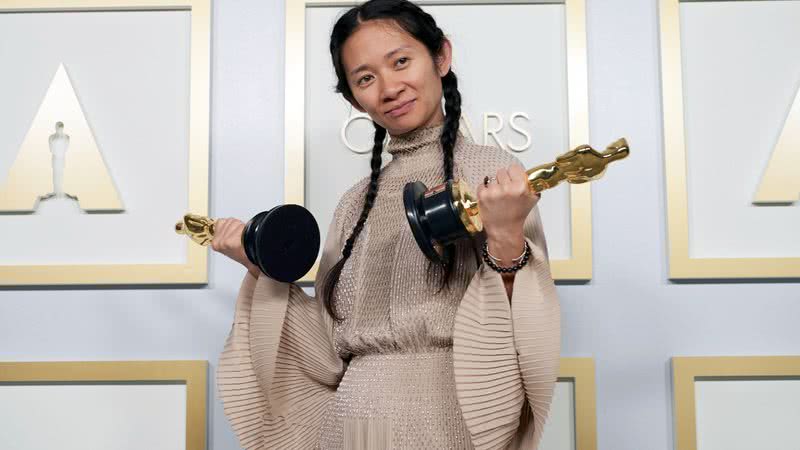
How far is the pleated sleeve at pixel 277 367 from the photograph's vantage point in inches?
41.6

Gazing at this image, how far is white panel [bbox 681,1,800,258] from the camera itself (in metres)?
1.44

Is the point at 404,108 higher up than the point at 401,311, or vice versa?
the point at 404,108

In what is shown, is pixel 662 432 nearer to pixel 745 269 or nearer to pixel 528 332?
pixel 745 269

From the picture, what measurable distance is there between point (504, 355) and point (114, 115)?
918mm

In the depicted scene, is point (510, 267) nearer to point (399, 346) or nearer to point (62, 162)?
point (399, 346)

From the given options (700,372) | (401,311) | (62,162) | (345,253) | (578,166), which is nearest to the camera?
(578,166)

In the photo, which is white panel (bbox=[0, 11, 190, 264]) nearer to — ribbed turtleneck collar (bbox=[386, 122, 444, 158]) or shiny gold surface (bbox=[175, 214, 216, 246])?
shiny gold surface (bbox=[175, 214, 216, 246])

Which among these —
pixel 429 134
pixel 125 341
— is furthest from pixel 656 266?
pixel 125 341

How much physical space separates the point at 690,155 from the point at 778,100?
0.17 meters

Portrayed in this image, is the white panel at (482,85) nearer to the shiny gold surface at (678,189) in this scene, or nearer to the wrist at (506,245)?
the shiny gold surface at (678,189)

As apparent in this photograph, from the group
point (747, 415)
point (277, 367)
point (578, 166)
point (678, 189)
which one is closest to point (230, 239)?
point (277, 367)

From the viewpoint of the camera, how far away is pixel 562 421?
1397mm

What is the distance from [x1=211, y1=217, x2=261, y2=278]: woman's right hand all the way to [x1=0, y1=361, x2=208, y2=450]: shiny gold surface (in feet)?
1.46

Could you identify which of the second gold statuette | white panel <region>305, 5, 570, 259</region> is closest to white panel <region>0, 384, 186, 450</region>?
white panel <region>305, 5, 570, 259</region>
